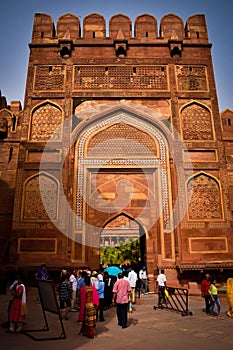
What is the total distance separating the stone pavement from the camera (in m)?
4.01

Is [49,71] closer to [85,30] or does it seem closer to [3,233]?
[85,30]

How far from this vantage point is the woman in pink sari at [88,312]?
4.51 meters

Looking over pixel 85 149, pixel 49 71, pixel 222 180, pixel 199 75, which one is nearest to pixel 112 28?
pixel 49 71

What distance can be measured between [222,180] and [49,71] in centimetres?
789

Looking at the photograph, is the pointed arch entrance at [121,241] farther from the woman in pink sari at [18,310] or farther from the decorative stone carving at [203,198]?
the woman in pink sari at [18,310]

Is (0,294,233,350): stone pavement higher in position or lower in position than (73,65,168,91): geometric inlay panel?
lower

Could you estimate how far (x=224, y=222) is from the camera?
1040 centimetres

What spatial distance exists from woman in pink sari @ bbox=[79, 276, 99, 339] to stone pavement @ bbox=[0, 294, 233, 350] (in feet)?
0.39

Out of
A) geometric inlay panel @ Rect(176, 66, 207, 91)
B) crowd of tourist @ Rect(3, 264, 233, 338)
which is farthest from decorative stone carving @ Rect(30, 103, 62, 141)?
crowd of tourist @ Rect(3, 264, 233, 338)

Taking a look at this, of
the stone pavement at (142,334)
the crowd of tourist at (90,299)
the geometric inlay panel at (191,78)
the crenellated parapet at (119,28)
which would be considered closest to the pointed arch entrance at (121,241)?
the geometric inlay panel at (191,78)

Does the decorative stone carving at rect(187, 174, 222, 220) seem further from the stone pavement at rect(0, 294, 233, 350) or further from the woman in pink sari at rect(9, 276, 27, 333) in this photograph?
the woman in pink sari at rect(9, 276, 27, 333)

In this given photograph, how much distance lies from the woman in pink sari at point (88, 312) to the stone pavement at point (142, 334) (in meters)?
0.12

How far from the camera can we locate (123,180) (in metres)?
11.2

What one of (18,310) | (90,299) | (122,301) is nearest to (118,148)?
(122,301)
